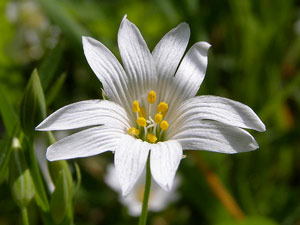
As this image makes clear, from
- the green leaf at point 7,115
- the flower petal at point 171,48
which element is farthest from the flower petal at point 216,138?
the green leaf at point 7,115

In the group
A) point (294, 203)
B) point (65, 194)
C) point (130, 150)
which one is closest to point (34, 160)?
point (65, 194)

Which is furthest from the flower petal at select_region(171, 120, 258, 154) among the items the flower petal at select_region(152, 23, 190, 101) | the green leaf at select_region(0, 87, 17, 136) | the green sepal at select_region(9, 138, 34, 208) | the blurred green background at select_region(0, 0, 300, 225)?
the blurred green background at select_region(0, 0, 300, 225)

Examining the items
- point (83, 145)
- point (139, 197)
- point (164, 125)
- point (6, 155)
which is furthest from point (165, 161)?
point (139, 197)

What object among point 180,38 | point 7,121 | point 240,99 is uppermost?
point 180,38

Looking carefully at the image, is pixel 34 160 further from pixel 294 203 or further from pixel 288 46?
pixel 288 46

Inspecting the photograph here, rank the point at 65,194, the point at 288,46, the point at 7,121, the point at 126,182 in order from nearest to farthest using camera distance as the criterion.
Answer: the point at 126,182 < the point at 65,194 < the point at 7,121 < the point at 288,46

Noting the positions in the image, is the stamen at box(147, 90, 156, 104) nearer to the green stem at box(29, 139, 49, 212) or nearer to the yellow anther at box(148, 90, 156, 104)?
the yellow anther at box(148, 90, 156, 104)
